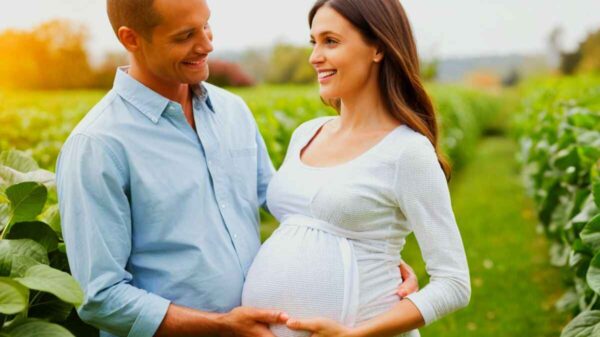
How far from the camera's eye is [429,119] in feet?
8.43

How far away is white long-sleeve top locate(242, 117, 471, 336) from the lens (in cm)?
227

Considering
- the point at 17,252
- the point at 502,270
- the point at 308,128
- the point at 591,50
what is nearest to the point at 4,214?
the point at 17,252

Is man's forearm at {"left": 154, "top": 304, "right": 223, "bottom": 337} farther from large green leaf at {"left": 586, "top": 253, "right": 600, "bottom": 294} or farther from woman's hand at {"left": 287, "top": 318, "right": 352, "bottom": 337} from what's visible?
large green leaf at {"left": 586, "top": 253, "right": 600, "bottom": 294}

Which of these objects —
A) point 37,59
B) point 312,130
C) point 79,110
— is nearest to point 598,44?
point 37,59

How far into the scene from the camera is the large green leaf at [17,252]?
1.91m

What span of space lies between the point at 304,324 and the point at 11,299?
0.91 meters

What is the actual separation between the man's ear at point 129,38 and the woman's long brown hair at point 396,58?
0.66 metres

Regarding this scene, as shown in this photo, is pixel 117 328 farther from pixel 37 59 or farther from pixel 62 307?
pixel 37 59

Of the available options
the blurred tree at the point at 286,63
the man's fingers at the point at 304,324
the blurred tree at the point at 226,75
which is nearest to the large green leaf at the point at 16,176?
the man's fingers at the point at 304,324

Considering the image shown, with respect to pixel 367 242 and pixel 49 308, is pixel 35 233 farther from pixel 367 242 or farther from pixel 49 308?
pixel 367 242

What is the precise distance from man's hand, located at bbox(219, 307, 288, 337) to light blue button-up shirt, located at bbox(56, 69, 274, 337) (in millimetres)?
122

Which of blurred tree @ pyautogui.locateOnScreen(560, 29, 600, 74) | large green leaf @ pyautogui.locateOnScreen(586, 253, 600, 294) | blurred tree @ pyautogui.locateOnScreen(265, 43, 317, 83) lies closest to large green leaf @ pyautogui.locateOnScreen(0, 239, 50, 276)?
large green leaf @ pyautogui.locateOnScreen(586, 253, 600, 294)

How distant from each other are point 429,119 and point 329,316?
0.80m

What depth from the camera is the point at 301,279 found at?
2340 millimetres
